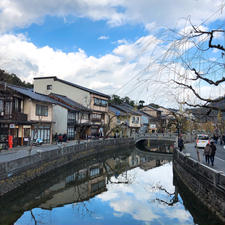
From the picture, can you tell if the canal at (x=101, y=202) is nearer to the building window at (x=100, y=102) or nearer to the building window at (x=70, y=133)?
the building window at (x=70, y=133)

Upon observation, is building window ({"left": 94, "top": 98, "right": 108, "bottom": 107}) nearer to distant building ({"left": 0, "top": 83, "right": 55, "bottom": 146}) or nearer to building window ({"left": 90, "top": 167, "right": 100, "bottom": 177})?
distant building ({"left": 0, "top": 83, "right": 55, "bottom": 146})

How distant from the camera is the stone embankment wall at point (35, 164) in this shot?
14914 mm

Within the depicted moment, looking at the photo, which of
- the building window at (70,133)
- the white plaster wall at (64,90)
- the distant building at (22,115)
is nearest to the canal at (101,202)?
the distant building at (22,115)

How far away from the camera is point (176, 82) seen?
5566mm

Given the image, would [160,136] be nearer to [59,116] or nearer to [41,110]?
[59,116]

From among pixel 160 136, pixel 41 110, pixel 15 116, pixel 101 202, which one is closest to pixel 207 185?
pixel 101 202

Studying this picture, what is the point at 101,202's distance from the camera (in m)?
16.5

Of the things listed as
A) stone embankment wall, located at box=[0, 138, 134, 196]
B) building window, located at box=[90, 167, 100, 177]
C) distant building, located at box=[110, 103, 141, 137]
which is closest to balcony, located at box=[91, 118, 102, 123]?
distant building, located at box=[110, 103, 141, 137]

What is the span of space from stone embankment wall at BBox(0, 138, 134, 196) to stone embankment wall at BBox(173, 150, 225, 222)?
12.4 metres

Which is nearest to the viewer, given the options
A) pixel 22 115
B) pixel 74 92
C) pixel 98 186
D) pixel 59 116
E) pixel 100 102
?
pixel 98 186

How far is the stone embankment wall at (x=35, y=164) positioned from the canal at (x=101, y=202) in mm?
595

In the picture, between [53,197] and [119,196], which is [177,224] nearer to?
[119,196]

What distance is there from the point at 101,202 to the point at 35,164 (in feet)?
22.3

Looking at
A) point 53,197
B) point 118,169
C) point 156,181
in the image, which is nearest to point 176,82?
point 53,197
